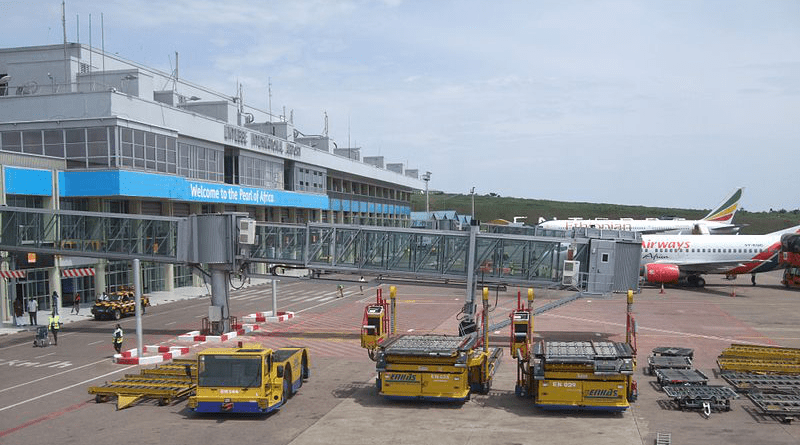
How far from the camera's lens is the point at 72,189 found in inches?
2058

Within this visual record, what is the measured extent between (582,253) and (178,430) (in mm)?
19629

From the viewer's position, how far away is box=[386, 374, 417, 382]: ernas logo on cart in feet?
77.3

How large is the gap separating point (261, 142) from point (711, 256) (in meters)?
46.8

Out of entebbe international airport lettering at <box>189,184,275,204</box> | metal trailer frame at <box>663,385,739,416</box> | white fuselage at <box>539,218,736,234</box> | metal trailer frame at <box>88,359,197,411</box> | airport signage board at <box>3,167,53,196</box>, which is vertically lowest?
metal trailer frame at <box>88,359,197,411</box>

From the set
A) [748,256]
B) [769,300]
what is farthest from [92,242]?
[748,256]

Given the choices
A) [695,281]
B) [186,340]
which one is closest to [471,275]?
[186,340]

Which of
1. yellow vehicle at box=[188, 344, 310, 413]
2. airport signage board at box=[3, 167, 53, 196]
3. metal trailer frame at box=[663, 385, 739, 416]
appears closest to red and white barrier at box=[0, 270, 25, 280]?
airport signage board at box=[3, 167, 53, 196]

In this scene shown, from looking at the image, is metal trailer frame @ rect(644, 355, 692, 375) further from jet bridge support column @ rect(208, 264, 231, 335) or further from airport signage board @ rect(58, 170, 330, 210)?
airport signage board @ rect(58, 170, 330, 210)

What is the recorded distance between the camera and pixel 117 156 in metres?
52.8

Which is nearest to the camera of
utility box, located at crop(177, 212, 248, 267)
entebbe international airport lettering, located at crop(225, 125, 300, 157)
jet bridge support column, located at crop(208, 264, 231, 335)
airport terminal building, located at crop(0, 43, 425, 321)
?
utility box, located at crop(177, 212, 248, 267)

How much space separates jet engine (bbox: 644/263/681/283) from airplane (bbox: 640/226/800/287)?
9cm

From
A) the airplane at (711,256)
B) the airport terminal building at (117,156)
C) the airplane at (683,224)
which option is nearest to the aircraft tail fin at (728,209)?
the airplane at (683,224)

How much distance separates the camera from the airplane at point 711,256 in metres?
66.2

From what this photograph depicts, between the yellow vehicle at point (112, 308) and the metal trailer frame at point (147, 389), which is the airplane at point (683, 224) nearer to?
the yellow vehicle at point (112, 308)
